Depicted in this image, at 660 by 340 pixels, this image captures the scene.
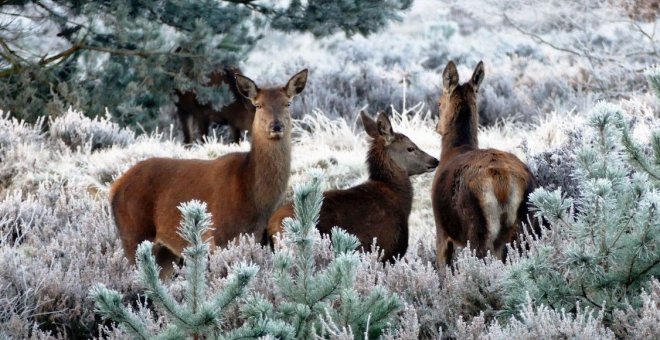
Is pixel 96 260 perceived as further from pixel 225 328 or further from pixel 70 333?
pixel 225 328

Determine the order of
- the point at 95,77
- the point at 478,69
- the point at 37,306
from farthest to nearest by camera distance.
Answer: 1. the point at 95,77
2. the point at 478,69
3. the point at 37,306

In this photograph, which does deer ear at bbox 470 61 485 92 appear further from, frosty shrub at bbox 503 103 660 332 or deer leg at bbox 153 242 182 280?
frosty shrub at bbox 503 103 660 332

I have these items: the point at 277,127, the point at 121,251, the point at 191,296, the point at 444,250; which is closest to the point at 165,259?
the point at 121,251

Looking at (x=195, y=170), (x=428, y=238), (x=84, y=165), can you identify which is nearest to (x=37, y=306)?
(x=195, y=170)

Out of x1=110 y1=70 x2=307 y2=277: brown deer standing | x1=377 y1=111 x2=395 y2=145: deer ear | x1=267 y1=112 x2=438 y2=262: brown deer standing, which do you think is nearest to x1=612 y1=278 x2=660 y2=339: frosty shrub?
x1=267 y1=112 x2=438 y2=262: brown deer standing

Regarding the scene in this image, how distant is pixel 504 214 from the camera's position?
255 inches

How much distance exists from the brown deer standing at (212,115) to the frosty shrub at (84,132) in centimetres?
262

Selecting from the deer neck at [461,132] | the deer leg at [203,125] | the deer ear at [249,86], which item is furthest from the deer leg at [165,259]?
the deer leg at [203,125]

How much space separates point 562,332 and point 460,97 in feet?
15.7

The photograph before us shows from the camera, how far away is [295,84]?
27.2 feet

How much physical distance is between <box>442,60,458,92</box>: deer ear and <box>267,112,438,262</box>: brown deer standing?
2.06 feet

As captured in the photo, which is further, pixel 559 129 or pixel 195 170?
pixel 559 129

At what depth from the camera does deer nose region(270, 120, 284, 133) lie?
7722 mm

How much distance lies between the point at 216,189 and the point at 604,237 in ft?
12.8
